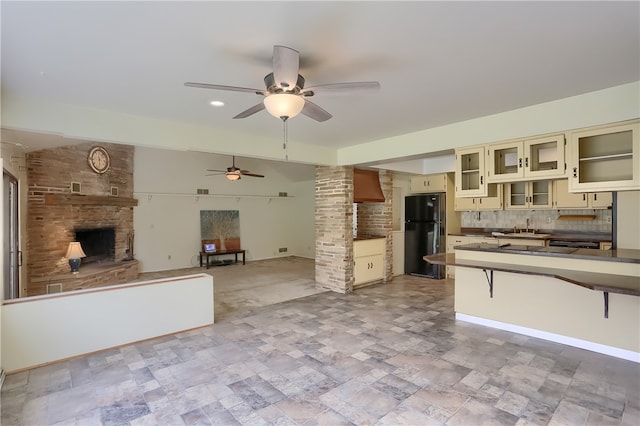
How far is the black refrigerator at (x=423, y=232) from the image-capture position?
21.7 feet

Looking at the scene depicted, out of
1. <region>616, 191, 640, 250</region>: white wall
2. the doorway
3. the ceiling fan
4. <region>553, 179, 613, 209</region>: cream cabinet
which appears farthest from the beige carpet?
<region>553, 179, 613, 209</region>: cream cabinet

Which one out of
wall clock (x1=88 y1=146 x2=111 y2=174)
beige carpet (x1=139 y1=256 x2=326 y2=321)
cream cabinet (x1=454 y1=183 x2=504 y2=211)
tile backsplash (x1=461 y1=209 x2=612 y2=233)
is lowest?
beige carpet (x1=139 y1=256 x2=326 y2=321)

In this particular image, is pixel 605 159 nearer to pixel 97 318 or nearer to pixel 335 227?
pixel 335 227

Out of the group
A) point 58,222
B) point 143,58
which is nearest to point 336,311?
point 143,58

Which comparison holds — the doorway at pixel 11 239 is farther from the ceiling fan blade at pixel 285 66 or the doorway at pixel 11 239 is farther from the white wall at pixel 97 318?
the ceiling fan blade at pixel 285 66

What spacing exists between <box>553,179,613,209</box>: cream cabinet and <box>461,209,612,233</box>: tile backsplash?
279 mm

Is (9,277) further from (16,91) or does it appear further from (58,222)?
(16,91)

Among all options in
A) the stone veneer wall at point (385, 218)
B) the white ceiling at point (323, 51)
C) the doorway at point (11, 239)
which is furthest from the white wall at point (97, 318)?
the stone veneer wall at point (385, 218)

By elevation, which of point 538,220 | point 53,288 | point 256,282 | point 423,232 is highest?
point 538,220

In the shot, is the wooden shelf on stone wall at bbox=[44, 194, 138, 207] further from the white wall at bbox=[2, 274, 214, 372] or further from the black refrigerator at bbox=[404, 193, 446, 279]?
the black refrigerator at bbox=[404, 193, 446, 279]

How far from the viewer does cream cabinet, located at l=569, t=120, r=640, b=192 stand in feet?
9.45

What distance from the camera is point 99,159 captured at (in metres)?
6.43

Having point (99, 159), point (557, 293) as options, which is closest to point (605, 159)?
point (557, 293)

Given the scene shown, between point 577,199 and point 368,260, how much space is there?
3586 mm
